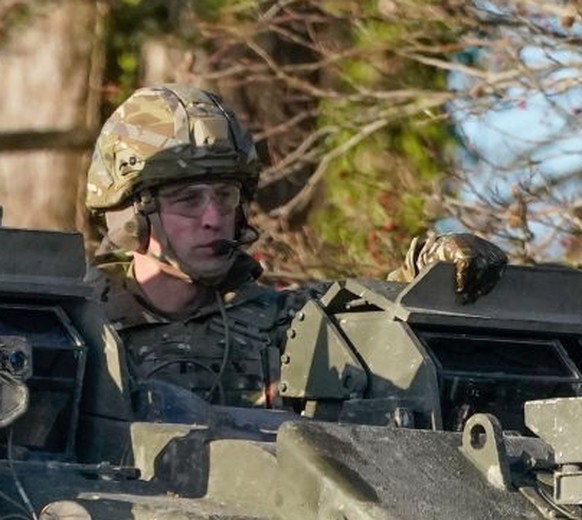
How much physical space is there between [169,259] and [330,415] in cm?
139

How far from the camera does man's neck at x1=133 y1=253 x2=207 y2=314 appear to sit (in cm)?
921

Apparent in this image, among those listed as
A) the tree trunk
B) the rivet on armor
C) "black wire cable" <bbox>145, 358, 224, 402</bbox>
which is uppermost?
the rivet on armor

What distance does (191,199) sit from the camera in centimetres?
913

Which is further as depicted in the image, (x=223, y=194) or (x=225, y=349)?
(x=223, y=194)

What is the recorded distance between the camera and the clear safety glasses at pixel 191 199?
9.11 meters

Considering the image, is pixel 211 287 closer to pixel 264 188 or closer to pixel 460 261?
pixel 460 261

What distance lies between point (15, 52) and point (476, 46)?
472cm

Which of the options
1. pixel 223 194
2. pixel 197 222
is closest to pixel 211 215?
pixel 197 222

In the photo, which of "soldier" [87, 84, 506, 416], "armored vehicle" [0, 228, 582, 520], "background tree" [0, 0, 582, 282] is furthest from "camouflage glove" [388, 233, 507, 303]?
"background tree" [0, 0, 582, 282]

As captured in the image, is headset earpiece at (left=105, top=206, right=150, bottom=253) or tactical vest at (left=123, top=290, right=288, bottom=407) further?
headset earpiece at (left=105, top=206, right=150, bottom=253)

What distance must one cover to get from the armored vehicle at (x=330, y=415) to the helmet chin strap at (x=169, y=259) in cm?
95

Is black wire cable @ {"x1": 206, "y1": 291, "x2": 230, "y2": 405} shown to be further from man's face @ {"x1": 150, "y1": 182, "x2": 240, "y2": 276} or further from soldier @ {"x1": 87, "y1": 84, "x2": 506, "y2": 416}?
man's face @ {"x1": 150, "y1": 182, "x2": 240, "y2": 276}

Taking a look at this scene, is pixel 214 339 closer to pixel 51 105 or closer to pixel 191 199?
pixel 191 199

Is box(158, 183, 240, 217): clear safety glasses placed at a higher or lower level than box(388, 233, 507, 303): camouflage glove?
lower
